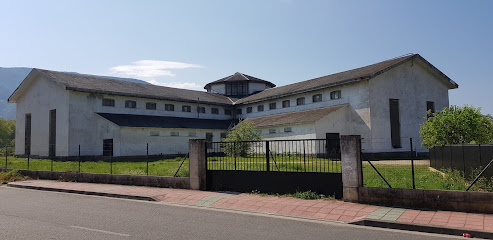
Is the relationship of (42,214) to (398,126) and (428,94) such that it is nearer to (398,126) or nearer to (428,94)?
(398,126)

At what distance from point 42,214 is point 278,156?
7.65 meters

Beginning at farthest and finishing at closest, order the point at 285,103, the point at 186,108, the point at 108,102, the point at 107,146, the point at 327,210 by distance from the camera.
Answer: the point at 186,108, the point at 285,103, the point at 108,102, the point at 107,146, the point at 327,210

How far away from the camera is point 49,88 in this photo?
36656 millimetres

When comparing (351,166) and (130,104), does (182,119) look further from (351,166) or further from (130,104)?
(351,166)

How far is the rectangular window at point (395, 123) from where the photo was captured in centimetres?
3434

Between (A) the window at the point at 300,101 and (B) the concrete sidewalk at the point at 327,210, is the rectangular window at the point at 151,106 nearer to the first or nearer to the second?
(A) the window at the point at 300,101

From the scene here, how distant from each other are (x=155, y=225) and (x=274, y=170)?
17.6 feet

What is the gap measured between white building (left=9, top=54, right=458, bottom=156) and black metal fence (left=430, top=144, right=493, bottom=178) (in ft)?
52.8

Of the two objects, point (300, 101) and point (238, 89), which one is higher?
point (238, 89)

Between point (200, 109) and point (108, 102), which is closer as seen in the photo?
point (108, 102)

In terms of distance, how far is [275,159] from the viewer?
13.0 m

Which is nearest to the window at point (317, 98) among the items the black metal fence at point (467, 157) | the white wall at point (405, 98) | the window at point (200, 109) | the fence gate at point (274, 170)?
the white wall at point (405, 98)

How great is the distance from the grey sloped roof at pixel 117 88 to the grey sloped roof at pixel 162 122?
2.26 meters

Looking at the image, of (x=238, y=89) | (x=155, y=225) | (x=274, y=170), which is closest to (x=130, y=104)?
(x=238, y=89)
